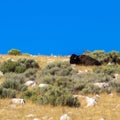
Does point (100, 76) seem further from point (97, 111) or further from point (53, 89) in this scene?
point (97, 111)

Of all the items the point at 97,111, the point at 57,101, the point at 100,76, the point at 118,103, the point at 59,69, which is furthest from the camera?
the point at 59,69

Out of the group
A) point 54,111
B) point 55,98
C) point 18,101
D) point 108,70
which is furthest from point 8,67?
point 54,111

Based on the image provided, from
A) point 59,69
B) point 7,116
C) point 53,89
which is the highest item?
point 59,69

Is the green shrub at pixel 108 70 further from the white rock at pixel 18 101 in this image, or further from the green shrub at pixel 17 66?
the white rock at pixel 18 101

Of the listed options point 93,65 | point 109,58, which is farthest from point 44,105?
point 109,58

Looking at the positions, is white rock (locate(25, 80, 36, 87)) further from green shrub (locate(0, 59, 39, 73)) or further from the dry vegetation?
green shrub (locate(0, 59, 39, 73))

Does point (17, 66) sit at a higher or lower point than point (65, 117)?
higher

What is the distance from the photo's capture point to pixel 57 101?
1550cm

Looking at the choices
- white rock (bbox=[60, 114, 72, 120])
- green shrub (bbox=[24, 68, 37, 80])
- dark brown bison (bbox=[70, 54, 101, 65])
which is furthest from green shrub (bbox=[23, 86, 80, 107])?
dark brown bison (bbox=[70, 54, 101, 65])

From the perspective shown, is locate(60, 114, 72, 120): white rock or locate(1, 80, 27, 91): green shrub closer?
locate(60, 114, 72, 120): white rock

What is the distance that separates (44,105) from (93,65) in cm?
1351

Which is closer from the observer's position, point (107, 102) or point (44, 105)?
point (44, 105)

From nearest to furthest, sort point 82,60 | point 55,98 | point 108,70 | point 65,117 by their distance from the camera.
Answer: point 65,117, point 55,98, point 108,70, point 82,60

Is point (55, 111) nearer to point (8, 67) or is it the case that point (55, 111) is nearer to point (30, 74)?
point (30, 74)
